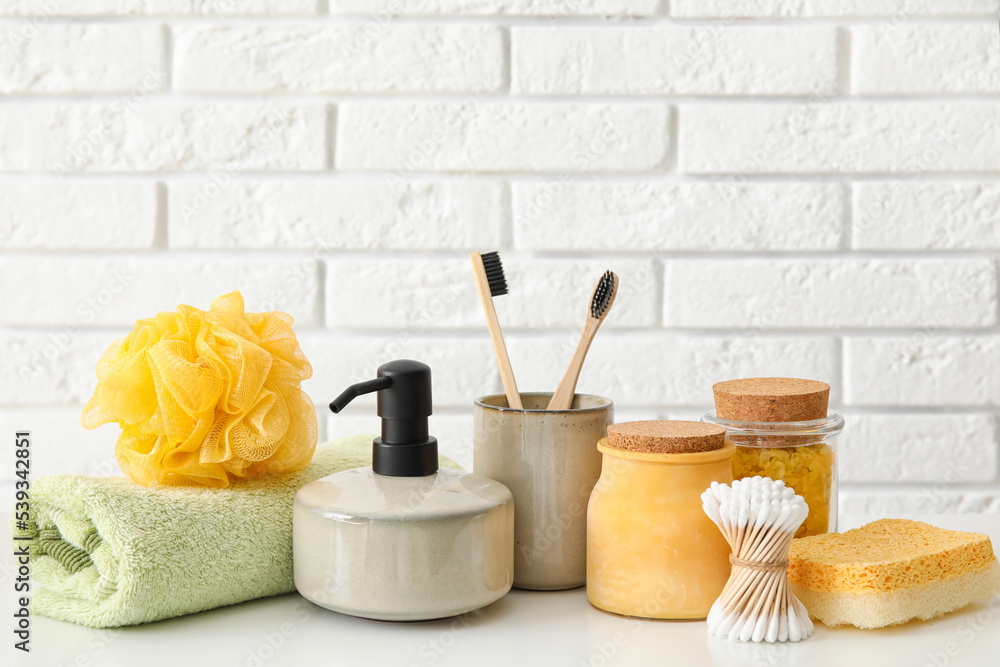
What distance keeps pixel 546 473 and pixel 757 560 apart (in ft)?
0.45

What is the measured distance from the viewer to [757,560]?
0.49 metres

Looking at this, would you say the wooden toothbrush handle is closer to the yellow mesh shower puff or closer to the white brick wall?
the yellow mesh shower puff

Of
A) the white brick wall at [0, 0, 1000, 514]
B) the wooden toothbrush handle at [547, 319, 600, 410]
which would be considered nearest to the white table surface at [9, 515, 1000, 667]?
the wooden toothbrush handle at [547, 319, 600, 410]

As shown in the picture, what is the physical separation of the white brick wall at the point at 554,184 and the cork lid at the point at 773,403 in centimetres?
39

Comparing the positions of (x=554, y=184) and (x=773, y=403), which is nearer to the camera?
(x=773, y=403)

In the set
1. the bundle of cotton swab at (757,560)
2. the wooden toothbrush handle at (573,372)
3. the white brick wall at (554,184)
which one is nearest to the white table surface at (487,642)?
the bundle of cotton swab at (757,560)

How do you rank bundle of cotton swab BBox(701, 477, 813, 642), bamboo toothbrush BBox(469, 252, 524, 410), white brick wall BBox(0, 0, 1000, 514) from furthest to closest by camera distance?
white brick wall BBox(0, 0, 1000, 514), bamboo toothbrush BBox(469, 252, 524, 410), bundle of cotton swab BBox(701, 477, 813, 642)

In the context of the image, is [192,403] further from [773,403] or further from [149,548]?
[773,403]

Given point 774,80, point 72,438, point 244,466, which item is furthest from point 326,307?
point 774,80

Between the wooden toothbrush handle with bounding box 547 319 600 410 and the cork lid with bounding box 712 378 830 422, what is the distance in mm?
88

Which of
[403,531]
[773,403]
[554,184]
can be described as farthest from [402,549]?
[554,184]

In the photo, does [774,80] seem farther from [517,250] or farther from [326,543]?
[326,543]

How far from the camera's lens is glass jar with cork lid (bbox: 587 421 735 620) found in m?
0.51

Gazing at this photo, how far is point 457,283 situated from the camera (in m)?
0.98
